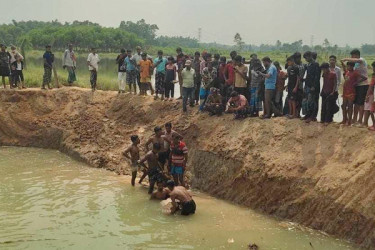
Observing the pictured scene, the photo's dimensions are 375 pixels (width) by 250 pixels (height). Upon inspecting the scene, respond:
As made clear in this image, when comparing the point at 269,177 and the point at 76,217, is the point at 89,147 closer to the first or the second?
the point at 76,217

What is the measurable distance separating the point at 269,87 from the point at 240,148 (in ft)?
5.99

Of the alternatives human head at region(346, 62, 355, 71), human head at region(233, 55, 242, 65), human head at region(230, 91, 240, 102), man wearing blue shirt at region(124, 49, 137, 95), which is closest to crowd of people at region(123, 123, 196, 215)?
human head at region(230, 91, 240, 102)

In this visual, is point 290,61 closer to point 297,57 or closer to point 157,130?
point 297,57

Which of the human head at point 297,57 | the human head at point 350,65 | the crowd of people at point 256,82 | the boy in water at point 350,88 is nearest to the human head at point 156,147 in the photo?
the crowd of people at point 256,82

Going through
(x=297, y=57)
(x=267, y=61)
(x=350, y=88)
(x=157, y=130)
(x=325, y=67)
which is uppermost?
(x=297, y=57)

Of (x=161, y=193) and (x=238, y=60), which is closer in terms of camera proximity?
(x=161, y=193)

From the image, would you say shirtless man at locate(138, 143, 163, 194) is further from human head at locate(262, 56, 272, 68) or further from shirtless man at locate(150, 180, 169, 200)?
human head at locate(262, 56, 272, 68)

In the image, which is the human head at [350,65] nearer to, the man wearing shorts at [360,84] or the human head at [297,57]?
the man wearing shorts at [360,84]

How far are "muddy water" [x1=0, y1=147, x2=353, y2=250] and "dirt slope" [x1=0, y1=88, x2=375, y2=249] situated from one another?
0.52 m

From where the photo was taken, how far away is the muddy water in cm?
805

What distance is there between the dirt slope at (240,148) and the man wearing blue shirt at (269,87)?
398 millimetres

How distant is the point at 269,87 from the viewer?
36.0 feet

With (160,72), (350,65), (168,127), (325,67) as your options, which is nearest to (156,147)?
(168,127)

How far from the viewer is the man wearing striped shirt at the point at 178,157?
10.7 m
